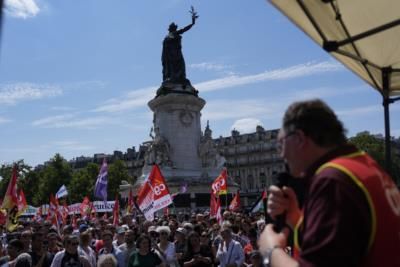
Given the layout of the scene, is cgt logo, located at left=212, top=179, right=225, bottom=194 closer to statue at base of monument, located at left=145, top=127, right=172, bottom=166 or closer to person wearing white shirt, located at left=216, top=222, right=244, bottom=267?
person wearing white shirt, located at left=216, top=222, right=244, bottom=267

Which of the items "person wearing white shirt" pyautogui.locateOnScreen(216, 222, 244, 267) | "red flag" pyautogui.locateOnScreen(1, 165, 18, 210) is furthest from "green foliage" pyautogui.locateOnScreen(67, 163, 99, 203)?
"person wearing white shirt" pyautogui.locateOnScreen(216, 222, 244, 267)

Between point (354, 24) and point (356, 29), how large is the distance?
0.29 ft

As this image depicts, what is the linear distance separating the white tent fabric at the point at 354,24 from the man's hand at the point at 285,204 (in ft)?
4.97

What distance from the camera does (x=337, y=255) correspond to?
1.90m

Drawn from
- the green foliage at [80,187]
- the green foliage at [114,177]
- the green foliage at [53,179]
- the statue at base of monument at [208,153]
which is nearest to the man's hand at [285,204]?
the statue at base of monument at [208,153]

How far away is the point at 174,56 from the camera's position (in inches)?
1796

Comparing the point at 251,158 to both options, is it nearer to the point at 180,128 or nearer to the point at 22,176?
the point at 22,176

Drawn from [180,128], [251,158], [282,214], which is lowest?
[282,214]

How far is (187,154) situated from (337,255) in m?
41.7

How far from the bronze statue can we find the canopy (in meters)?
40.4

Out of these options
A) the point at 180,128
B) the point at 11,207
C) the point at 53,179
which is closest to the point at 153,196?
the point at 11,207

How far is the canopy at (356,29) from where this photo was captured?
3715 mm

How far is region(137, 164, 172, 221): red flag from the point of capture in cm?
1748

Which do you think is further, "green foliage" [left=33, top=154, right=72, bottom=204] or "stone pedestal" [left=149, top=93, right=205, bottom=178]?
"green foliage" [left=33, top=154, right=72, bottom=204]
